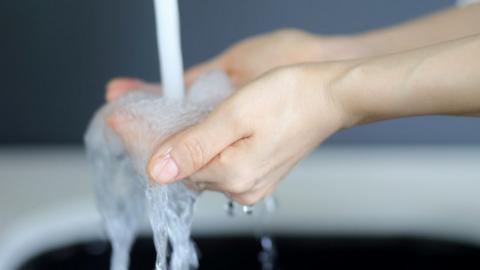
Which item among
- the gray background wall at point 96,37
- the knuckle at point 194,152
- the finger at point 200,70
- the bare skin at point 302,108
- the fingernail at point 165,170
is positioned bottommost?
the fingernail at point 165,170

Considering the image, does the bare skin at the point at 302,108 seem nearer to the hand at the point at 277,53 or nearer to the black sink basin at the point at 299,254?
the hand at the point at 277,53

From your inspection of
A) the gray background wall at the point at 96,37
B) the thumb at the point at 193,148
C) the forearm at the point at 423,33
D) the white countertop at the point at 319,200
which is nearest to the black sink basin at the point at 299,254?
the white countertop at the point at 319,200

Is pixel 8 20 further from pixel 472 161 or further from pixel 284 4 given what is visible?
pixel 472 161

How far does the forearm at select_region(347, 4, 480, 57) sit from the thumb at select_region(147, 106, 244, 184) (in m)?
0.31

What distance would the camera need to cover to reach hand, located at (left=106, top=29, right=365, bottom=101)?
0.82 m

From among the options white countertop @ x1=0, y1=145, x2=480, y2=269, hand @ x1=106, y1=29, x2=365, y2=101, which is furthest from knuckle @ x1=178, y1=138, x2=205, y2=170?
white countertop @ x1=0, y1=145, x2=480, y2=269

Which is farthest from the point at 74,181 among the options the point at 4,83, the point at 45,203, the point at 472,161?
the point at 472,161

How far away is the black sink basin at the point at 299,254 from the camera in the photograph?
99 centimetres

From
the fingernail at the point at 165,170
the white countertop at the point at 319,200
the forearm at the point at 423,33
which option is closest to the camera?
the fingernail at the point at 165,170

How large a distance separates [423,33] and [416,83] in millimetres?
245

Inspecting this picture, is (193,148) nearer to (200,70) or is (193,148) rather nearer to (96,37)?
(200,70)

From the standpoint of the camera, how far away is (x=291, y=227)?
993mm

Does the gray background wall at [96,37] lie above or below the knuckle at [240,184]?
above

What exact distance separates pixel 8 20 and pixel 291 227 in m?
0.53
